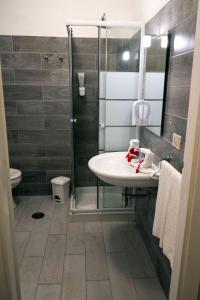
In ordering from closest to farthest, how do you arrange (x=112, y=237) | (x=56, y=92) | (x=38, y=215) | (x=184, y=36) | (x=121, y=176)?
1. (x=184, y=36)
2. (x=121, y=176)
3. (x=112, y=237)
4. (x=38, y=215)
5. (x=56, y=92)

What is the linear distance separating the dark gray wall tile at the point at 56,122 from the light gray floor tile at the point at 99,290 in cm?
197

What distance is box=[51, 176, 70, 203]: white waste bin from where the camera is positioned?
311 cm

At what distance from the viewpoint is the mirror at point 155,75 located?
183cm

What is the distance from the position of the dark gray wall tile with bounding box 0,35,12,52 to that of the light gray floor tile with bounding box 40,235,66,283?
7.45 feet

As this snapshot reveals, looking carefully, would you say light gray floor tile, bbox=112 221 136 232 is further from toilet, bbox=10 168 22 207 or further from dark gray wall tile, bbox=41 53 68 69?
dark gray wall tile, bbox=41 53 68 69

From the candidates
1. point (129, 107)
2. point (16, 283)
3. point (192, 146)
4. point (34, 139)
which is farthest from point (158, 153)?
point (34, 139)

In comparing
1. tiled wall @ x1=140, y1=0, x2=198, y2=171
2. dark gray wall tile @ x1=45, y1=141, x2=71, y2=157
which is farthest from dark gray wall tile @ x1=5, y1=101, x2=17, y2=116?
tiled wall @ x1=140, y1=0, x2=198, y2=171

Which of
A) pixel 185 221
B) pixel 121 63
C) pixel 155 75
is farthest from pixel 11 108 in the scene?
pixel 185 221

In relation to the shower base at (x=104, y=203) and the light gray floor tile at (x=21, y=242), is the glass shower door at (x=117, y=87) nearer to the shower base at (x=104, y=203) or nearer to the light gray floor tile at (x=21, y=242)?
the shower base at (x=104, y=203)

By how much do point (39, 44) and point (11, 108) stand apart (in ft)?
2.90

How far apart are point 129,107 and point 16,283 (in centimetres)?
195

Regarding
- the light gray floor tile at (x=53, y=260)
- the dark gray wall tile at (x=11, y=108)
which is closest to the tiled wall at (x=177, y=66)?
the light gray floor tile at (x=53, y=260)

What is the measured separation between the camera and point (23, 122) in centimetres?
313

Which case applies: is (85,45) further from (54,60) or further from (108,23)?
(108,23)
